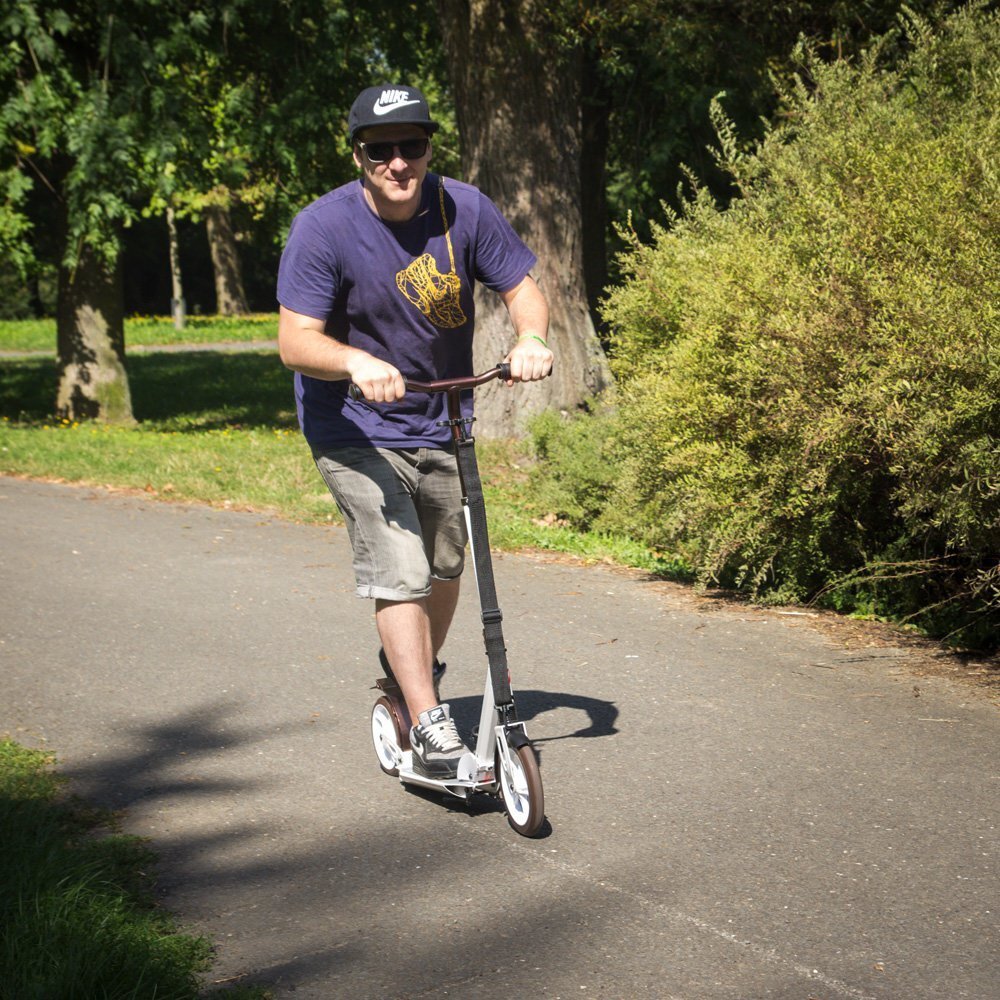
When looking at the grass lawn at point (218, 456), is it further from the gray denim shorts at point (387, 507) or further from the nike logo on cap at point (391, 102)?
the nike logo on cap at point (391, 102)

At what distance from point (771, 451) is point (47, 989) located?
442cm

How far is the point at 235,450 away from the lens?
13.9 m

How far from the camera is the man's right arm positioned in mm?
3709

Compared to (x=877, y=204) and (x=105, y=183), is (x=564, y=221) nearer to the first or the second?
(x=105, y=183)

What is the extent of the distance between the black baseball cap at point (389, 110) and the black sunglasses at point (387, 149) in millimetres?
54

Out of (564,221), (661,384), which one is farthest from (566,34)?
(661,384)

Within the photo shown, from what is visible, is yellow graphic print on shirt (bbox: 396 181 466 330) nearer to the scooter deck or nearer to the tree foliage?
the scooter deck

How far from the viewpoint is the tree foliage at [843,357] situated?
5461 millimetres

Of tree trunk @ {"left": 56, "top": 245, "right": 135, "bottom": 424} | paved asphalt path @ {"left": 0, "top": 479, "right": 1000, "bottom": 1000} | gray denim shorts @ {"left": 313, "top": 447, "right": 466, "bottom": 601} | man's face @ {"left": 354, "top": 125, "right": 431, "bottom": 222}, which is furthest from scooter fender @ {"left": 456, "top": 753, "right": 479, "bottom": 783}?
tree trunk @ {"left": 56, "top": 245, "right": 135, "bottom": 424}

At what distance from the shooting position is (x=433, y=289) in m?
4.18

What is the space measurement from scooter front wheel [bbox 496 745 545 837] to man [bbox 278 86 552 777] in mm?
186

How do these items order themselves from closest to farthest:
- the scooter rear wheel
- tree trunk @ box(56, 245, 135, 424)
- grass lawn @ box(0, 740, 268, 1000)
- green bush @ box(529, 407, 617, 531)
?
grass lawn @ box(0, 740, 268, 1000), the scooter rear wheel, green bush @ box(529, 407, 617, 531), tree trunk @ box(56, 245, 135, 424)

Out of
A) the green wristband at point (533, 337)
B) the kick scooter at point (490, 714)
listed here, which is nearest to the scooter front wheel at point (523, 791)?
the kick scooter at point (490, 714)

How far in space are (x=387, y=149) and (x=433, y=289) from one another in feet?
1.46
